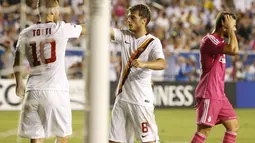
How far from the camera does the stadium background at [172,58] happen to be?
52.0 ft

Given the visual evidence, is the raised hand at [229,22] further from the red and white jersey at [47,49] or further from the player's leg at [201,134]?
the red and white jersey at [47,49]

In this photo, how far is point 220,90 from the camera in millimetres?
8148

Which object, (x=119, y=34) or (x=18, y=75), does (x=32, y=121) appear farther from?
(x=119, y=34)

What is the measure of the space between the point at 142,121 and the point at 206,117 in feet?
3.93

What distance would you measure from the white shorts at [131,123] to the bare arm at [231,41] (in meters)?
1.29

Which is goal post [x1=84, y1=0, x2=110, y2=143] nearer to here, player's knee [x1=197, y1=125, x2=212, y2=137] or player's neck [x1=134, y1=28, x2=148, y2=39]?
player's neck [x1=134, y1=28, x2=148, y2=39]

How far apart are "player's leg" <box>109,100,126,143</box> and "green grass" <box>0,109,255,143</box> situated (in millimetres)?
4218

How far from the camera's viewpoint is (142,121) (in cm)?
710

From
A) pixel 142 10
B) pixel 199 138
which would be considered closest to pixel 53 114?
pixel 142 10

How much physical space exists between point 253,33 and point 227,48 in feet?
44.7

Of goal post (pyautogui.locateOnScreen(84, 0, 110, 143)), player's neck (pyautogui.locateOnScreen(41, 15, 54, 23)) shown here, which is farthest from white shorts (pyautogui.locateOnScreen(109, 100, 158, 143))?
goal post (pyautogui.locateOnScreen(84, 0, 110, 143))

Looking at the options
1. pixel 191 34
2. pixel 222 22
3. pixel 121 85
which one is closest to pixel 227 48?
pixel 222 22

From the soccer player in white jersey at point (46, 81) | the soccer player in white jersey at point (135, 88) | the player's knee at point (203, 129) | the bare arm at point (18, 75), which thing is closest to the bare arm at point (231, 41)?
the player's knee at point (203, 129)

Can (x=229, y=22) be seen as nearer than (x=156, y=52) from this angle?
No
